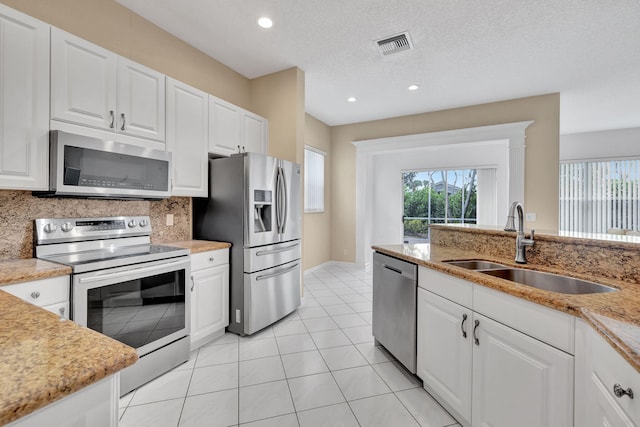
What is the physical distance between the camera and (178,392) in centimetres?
190

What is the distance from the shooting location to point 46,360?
0.62 meters

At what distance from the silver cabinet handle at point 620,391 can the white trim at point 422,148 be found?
408 cm

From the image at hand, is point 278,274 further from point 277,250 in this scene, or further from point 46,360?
point 46,360

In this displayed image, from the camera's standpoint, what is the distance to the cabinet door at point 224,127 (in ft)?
9.39

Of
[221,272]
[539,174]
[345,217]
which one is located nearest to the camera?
[221,272]

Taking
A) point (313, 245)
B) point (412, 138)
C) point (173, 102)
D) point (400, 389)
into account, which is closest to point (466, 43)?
point (412, 138)

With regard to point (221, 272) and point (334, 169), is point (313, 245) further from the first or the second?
point (221, 272)

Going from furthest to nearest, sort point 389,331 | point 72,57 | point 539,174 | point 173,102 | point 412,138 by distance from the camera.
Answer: point 412,138
point 539,174
point 173,102
point 389,331
point 72,57

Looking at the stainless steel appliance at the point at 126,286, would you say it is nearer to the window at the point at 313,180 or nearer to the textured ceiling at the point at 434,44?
the textured ceiling at the point at 434,44

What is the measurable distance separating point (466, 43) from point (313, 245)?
3737 millimetres

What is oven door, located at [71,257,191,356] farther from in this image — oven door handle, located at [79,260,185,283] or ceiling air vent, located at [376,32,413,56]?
ceiling air vent, located at [376,32,413,56]

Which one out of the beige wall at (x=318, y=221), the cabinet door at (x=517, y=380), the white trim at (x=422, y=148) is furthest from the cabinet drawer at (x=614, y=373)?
the beige wall at (x=318, y=221)

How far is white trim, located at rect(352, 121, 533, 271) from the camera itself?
14.1 ft


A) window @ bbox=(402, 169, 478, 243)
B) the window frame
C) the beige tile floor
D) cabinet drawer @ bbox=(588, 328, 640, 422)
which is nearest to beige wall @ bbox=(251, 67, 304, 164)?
the window frame
